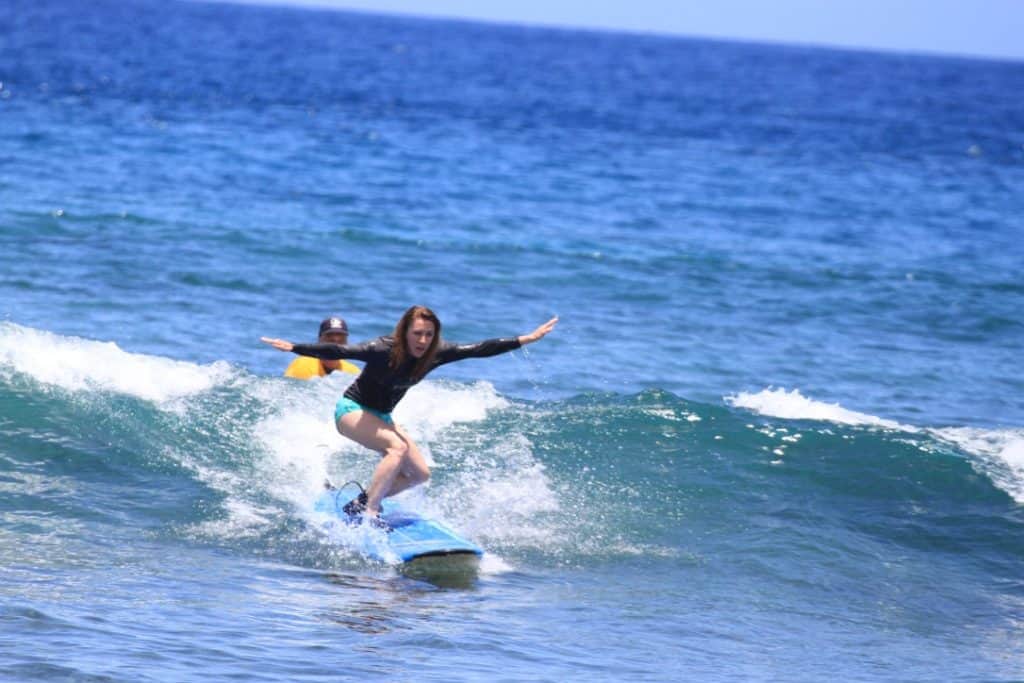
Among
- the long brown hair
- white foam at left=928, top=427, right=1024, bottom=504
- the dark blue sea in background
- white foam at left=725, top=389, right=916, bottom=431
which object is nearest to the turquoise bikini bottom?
the long brown hair

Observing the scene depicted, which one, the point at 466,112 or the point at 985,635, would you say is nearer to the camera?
the point at 985,635

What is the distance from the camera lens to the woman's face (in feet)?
32.1

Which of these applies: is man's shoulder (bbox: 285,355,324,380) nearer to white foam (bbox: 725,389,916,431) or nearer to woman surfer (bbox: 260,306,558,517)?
woman surfer (bbox: 260,306,558,517)

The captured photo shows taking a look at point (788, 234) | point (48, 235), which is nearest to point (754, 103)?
point (788, 234)

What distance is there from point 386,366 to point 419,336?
41 centimetres

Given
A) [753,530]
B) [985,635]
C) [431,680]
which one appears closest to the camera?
[431,680]

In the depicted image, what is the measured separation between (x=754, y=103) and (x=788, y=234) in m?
42.6

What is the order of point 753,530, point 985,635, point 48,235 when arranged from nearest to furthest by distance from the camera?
point 985,635, point 753,530, point 48,235

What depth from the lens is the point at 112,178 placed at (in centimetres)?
2488

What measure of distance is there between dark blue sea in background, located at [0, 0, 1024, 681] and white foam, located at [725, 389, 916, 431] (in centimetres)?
6

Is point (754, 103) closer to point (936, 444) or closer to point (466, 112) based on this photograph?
point (466, 112)

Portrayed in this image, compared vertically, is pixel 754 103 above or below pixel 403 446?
above

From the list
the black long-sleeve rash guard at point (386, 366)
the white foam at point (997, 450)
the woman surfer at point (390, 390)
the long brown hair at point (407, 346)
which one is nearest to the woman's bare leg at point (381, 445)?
the woman surfer at point (390, 390)

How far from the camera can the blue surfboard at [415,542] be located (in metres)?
9.87
